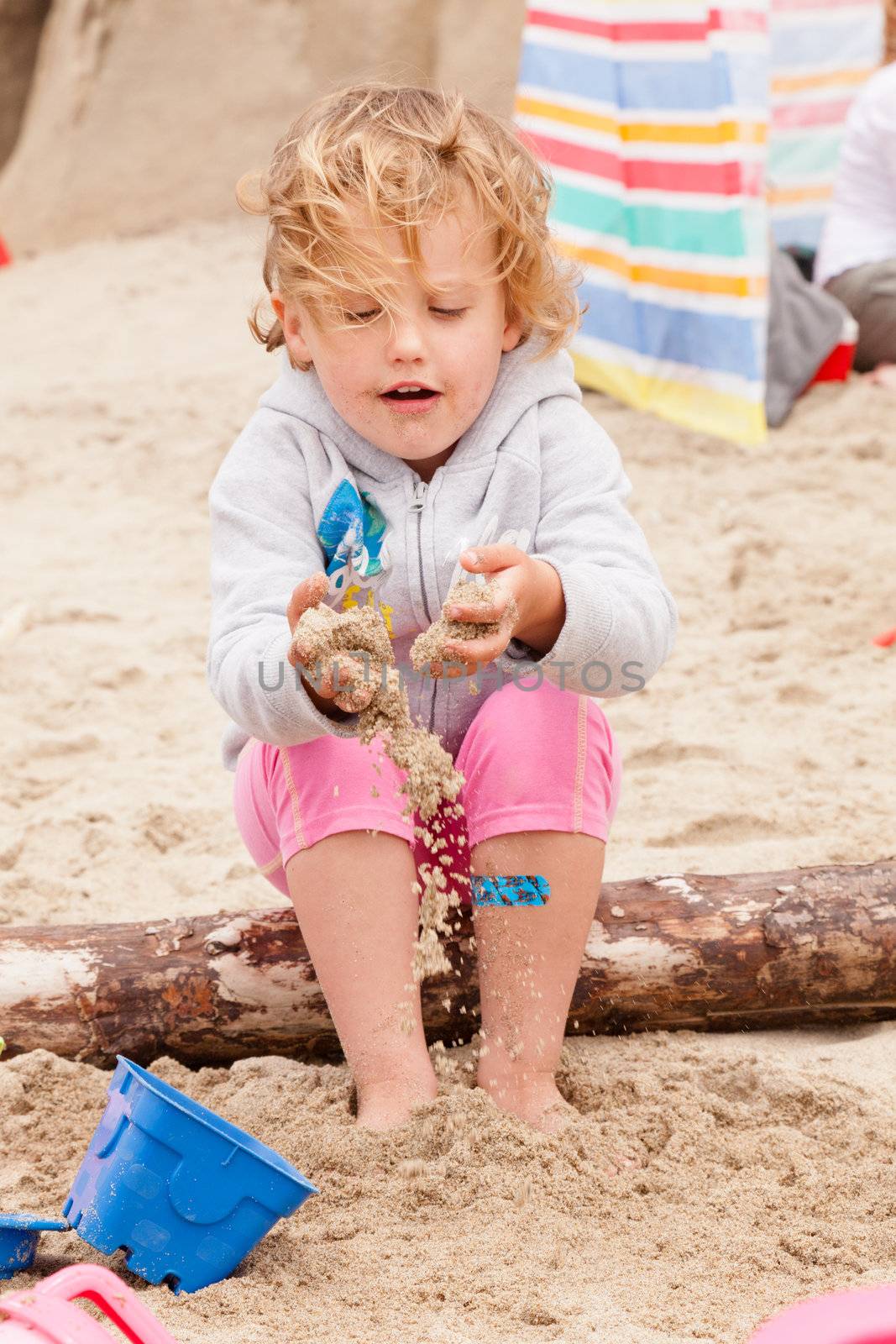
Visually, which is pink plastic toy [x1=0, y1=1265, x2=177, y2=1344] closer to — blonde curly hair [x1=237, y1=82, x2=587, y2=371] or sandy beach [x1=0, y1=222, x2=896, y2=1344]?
sandy beach [x1=0, y1=222, x2=896, y2=1344]

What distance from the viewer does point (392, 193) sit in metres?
1.71

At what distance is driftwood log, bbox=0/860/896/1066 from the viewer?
1.82 m

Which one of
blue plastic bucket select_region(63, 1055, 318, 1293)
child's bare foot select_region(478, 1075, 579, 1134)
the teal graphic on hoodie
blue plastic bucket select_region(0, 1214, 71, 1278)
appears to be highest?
the teal graphic on hoodie

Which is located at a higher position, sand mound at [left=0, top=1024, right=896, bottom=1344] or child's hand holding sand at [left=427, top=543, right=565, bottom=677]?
child's hand holding sand at [left=427, top=543, right=565, bottom=677]

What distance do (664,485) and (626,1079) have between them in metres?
2.41

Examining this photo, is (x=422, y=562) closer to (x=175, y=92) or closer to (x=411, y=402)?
(x=411, y=402)

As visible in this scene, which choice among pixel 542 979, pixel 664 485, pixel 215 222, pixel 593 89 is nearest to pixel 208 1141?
pixel 542 979

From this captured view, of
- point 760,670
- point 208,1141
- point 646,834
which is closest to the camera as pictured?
point 208,1141

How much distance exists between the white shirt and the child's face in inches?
129

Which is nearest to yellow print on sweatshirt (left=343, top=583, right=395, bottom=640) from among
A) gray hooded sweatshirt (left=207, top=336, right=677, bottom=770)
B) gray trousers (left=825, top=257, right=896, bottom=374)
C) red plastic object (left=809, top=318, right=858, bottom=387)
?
gray hooded sweatshirt (left=207, top=336, right=677, bottom=770)

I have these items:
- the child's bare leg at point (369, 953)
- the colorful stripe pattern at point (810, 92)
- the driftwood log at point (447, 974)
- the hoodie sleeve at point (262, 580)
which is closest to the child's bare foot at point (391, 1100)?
the child's bare leg at point (369, 953)

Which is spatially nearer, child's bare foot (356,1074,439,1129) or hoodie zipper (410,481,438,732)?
child's bare foot (356,1074,439,1129)

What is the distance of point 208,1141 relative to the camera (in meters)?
1.39

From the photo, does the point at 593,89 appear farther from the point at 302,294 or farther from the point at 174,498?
the point at 302,294
